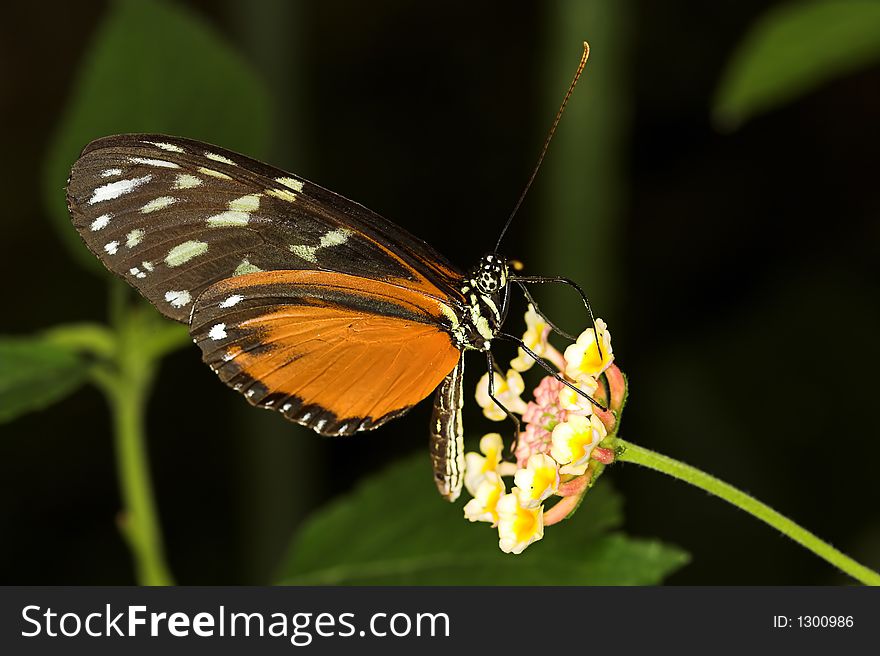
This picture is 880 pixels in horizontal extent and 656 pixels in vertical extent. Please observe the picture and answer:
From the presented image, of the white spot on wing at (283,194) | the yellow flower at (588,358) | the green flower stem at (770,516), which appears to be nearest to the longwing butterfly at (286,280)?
the white spot on wing at (283,194)

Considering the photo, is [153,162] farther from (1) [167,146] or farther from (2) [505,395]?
(2) [505,395]

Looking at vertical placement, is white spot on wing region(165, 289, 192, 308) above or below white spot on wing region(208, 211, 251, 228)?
below

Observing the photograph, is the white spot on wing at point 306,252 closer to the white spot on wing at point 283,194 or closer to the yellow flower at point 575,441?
the white spot on wing at point 283,194

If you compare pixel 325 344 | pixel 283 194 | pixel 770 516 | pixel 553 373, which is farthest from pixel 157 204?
pixel 770 516

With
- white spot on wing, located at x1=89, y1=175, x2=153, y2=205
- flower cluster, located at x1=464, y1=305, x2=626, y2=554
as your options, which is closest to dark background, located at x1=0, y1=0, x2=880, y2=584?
white spot on wing, located at x1=89, y1=175, x2=153, y2=205

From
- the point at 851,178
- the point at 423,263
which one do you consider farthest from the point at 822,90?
the point at 423,263

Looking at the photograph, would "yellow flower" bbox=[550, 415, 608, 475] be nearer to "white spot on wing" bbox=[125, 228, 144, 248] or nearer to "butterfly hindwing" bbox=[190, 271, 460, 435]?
"butterfly hindwing" bbox=[190, 271, 460, 435]

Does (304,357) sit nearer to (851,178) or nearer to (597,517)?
(597,517)
